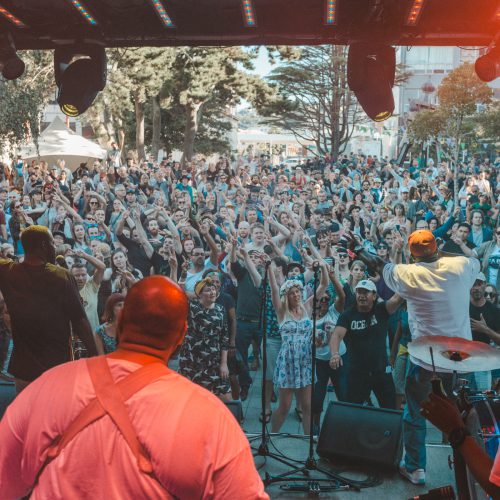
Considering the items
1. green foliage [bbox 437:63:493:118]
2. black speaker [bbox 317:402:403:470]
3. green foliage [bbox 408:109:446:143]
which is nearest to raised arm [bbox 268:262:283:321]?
black speaker [bbox 317:402:403:470]

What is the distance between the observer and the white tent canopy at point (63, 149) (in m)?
23.3

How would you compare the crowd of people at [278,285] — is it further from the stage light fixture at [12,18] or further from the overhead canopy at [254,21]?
the stage light fixture at [12,18]

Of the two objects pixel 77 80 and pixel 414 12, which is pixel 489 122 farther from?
pixel 77 80

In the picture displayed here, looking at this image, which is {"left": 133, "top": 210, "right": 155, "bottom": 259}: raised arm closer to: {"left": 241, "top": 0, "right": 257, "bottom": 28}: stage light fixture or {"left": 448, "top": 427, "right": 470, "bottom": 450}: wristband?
{"left": 241, "top": 0, "right": 257, "bottom": 28}: stage light fixture

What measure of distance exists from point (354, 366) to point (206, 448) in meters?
3.84

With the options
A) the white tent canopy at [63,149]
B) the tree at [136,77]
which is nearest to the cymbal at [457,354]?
the tree at [136,77]

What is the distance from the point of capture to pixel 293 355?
17.7 feet

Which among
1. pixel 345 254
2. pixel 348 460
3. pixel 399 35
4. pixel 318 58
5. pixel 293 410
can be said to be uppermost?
pixel 318 58

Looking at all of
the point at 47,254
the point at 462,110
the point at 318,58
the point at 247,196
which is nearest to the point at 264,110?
the point at 318,58

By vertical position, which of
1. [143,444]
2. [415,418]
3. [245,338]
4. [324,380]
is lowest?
[324,380]

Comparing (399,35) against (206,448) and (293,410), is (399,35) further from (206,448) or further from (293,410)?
(206,448)

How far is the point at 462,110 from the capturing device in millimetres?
16391

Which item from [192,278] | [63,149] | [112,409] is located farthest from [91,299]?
[63,149]

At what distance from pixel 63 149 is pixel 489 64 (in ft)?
66.3
